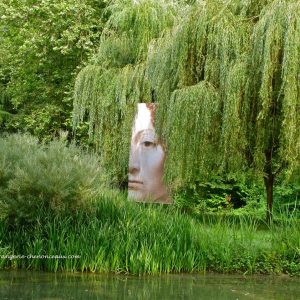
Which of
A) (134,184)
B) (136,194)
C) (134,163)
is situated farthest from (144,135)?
(136,194)

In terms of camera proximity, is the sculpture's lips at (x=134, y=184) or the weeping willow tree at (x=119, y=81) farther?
the weeping willow tree at (x=119, y=81)

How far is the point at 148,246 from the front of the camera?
336 inches

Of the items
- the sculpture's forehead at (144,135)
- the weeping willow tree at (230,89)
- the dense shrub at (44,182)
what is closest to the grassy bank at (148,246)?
the dense shrub at (44,182)

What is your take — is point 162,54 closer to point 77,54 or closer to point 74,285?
point 74,285

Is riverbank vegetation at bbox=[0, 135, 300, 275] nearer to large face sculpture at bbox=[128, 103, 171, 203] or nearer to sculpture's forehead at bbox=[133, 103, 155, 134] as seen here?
large face sculpture at bbox=[128, 103, 171, 203]

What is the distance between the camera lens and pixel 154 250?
27.5 ft

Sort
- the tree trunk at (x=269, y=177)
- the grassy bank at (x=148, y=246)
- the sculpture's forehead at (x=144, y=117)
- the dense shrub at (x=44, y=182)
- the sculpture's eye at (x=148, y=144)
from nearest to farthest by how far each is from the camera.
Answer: the grassy bank at (x=148, y=246) < the dense shrub at (x=44, y=182) < the tree trunk at (x=269, y=177) < the sculpture's forehead at (x=144, y=117) < the sculpture's eye at (x=148, y=144)

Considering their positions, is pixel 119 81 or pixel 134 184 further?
pixel 119 81

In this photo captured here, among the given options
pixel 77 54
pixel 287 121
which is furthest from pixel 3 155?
pixel 77 54

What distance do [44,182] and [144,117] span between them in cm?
458

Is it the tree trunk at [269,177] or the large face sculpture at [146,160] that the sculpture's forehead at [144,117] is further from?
the tree trunk at [269,177]

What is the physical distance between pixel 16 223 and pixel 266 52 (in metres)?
4.61

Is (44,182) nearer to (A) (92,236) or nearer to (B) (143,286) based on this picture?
(A) (92,236)

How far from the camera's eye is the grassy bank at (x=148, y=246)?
27.6 ft
